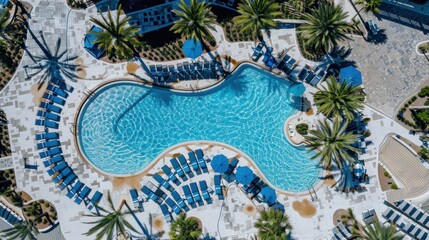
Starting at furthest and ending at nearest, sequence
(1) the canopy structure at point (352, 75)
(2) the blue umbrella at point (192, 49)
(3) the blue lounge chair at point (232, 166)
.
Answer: (3) the blue lounge chair at point (232, 166), (1) the canopy structure at point (352, 75), (2) the blue umbrella at point (192, 49)

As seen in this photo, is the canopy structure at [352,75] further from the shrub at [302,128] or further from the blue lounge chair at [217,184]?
the blue lounge chair at [217,184]

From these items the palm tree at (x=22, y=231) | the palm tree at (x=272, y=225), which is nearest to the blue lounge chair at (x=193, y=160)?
the palm tree at (x=272, y=225)

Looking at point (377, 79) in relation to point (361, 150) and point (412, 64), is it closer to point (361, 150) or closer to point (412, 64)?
point (412, 64)

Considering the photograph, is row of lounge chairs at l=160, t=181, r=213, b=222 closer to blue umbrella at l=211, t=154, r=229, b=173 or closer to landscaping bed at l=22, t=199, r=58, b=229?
blue umbrella at l=211, t=154, r=229, b=173

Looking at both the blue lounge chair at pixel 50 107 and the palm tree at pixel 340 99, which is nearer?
the palm tree at pixel 340 99

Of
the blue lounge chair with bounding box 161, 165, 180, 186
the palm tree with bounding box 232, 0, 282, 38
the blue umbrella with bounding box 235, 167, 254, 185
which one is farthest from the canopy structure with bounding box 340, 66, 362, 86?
the blue lounge chair with bounding box 161, 165, 180, 186
